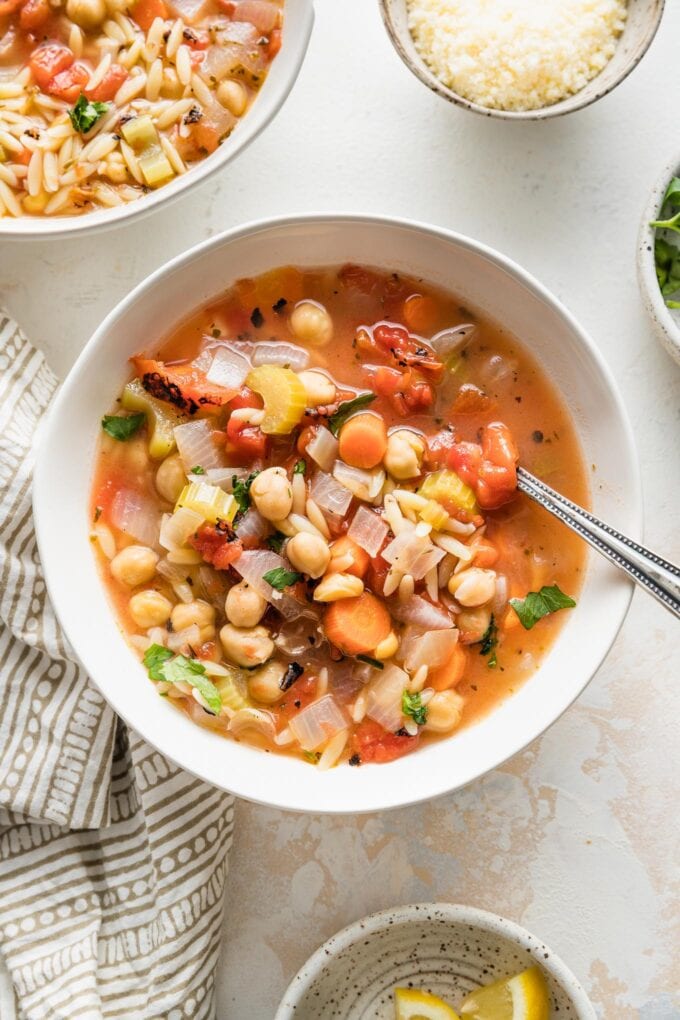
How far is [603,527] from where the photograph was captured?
10.2ft

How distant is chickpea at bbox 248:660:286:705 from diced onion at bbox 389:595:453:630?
402mm

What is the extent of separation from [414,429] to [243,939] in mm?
1838

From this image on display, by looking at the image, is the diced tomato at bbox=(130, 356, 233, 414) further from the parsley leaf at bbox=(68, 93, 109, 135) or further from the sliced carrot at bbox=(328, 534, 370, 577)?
the parsley leaf at bbox=(68, 93, 109, 135)

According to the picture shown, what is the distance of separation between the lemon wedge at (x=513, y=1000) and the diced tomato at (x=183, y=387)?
6.70ft

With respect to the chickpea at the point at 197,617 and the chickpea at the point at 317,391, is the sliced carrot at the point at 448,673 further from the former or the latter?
the chickpea at the point at 317,391

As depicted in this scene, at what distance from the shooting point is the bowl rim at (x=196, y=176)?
338 centimetres

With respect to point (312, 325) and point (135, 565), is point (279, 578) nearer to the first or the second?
point (135, 565)

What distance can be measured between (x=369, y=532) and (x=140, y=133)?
1.51 metres

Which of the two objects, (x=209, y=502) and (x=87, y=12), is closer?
(x=209, y=502)

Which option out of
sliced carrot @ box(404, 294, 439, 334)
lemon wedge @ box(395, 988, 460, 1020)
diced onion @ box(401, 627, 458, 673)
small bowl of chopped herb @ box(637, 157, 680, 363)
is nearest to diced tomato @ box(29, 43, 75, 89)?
sliced carrot @ box(404, 294, 439, 334)

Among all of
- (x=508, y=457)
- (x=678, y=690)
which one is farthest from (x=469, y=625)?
(x=678, y=690)

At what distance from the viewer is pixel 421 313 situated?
3373 millimetres

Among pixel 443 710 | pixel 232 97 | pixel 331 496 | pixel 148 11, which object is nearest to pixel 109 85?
pixel 148 11

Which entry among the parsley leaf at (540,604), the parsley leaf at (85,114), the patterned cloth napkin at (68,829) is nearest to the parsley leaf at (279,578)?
the parsley leaf at (540,604)
